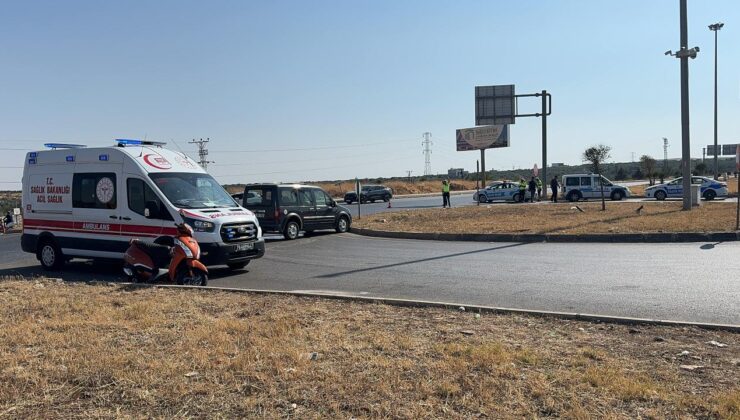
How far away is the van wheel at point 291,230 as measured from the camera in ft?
60.7

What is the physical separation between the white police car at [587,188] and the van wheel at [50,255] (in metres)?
30.0

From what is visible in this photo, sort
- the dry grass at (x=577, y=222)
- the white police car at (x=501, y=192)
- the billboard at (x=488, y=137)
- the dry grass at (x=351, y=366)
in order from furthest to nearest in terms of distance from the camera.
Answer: the billboard at (x=488, y=137) < the white police car at (x=501, y=192) < the dry grass at (x=577, y=222) < the dry grass at (x=351, y=366)

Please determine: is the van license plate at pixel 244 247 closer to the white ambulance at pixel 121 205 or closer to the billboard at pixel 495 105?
the white ambulance at pixel 121 205

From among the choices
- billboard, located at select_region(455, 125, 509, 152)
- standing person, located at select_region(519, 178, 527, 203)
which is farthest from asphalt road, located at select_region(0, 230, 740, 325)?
billboard, located at select_region(455, 125, 509, 152)

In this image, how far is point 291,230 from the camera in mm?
18641

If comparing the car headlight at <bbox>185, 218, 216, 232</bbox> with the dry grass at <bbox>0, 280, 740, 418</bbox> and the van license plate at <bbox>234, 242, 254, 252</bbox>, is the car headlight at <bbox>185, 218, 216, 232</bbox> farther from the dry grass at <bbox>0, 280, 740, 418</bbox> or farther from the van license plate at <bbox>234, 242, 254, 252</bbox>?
the dry grass at <bbox>0, 280, 740, 418</bbox>

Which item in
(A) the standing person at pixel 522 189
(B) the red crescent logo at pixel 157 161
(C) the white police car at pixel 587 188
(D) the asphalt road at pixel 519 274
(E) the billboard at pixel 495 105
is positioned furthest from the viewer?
(E) the billboard at pixel 495 105

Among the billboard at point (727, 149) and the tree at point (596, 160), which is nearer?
the tree at point (596, 160)

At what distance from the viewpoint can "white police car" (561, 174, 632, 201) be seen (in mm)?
35438

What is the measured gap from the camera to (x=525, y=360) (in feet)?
16.5

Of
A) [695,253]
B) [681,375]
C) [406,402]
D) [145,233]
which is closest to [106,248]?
[145,233]

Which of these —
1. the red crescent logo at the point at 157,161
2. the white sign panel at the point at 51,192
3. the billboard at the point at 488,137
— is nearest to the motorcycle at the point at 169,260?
the red crescent logo at the point at 157,161

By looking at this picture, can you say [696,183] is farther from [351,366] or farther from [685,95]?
[351,366]

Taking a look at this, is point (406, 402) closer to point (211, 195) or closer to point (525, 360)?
point (525, 360)
